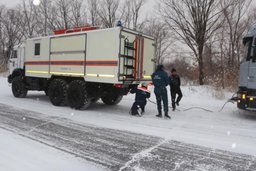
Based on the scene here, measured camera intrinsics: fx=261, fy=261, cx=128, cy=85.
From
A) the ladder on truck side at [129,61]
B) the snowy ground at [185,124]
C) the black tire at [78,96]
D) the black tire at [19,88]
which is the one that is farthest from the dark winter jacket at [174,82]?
the black tire at [19,88]

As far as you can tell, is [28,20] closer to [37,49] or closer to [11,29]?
[11,29]

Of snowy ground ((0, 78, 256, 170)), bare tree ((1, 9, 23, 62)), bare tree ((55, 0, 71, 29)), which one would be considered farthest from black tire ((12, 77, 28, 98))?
bare tree ((1, 9, 23, 62))

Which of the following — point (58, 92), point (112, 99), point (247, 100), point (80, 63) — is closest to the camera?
point (247, 100)

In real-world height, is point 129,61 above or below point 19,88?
above

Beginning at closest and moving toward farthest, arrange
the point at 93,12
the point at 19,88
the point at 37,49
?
the point at 37,49
the point at 19,88
the point at 93,12

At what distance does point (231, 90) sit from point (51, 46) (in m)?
9.62

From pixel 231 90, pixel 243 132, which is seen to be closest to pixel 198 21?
pixel 231 90

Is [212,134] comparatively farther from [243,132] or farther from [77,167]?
[77,167]

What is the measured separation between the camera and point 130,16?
3197 centimetres

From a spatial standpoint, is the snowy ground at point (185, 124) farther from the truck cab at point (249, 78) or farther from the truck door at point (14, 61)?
the truck door at point (14, 61)

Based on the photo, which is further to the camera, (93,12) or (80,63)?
(93,12)

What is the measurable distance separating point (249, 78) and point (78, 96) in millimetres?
5881

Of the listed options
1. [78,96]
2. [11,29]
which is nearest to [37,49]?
[78,96]

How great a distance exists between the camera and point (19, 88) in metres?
12.9
